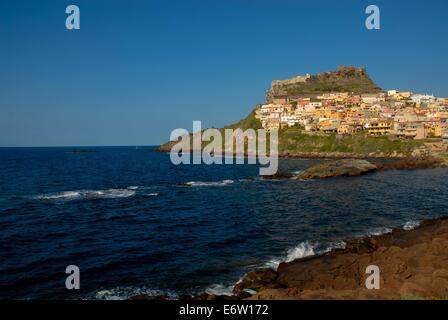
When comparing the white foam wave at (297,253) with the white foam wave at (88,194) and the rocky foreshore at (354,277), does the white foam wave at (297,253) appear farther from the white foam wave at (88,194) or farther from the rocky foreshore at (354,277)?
the white foam wave at (88,194)

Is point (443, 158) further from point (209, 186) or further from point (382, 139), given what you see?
point (209, 186)

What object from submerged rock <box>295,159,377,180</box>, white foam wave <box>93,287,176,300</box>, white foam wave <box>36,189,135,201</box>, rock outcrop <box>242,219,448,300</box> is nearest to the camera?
rock outcrop <box>242,219,448,300</box>

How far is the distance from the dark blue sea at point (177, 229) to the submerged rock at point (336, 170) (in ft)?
39.4

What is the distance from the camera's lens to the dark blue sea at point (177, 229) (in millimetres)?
24281

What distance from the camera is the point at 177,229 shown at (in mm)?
38219

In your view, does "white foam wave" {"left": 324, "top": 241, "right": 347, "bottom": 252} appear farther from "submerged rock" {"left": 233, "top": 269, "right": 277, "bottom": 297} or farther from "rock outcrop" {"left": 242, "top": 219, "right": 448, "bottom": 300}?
"submerged rock" {"left": 233, "top": 269, "right": 277, "bottom": 297}

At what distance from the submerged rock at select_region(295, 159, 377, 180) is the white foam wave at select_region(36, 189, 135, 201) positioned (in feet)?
126

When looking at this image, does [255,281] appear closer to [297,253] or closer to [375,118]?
[297,253]

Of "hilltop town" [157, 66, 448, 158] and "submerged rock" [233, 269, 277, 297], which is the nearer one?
"submerged rock" [233, 269, 277, 297]

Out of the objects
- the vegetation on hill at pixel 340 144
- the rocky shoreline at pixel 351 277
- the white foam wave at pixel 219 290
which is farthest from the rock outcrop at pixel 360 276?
the vegetation on hill at pixel 340 144

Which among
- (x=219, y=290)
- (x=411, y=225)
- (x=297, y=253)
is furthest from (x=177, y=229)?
(x=411, y=225)

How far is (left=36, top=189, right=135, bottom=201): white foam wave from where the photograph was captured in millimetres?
58625

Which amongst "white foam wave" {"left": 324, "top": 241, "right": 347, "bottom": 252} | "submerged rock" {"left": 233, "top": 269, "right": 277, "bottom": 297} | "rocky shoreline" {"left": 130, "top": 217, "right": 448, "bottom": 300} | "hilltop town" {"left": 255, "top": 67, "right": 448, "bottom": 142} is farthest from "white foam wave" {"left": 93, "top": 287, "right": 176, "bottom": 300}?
"hilltop town" {"left": 255, "top": 67, "right": 448, "bottom": 142}

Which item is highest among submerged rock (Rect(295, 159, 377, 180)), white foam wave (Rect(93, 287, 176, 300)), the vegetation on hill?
the vegetation on hill
